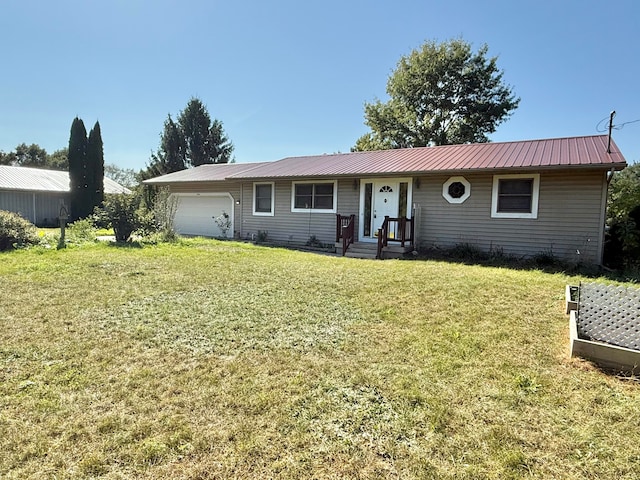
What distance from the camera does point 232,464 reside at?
1977 mm

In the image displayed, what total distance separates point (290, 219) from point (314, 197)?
4.10 ft

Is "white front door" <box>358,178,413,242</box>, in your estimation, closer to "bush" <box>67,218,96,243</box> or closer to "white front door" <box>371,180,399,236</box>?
"white front door" <box>371,180,399,236</box>

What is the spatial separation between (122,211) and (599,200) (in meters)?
13.3

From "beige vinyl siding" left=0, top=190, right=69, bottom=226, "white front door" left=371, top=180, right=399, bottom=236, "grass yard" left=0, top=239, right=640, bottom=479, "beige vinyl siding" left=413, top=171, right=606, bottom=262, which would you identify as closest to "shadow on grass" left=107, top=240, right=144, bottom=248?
"grass yard" left=0, top=239, right=640, bottom=479

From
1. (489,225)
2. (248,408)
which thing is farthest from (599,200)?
(248,408)

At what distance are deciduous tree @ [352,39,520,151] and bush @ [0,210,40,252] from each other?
2302 centimetres

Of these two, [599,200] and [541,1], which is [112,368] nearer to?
[599,200]

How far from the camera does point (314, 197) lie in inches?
500

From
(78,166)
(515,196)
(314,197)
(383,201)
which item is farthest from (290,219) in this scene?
(78,166)

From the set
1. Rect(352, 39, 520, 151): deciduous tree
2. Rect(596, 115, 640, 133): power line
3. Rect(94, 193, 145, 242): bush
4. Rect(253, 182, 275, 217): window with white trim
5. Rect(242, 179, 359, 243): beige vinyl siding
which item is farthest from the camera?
Rect(352, 39, 520, 151): deciduous tree

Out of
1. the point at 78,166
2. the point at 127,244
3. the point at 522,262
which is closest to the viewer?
the point at 522,262

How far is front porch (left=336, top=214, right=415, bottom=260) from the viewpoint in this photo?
10352 millimetres

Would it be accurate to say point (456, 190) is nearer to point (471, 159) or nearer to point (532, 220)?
point (471, 159)

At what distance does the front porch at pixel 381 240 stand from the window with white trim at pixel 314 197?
0.93 m
